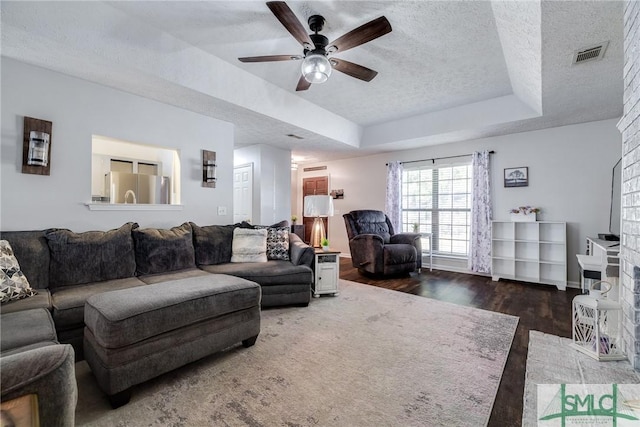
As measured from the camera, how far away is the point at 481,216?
4.80 metres

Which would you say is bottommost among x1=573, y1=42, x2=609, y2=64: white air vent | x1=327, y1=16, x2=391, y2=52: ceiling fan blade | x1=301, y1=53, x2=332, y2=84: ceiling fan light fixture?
x1=301, y1=53, x2=332, y2=84: ceiling fan light fixture

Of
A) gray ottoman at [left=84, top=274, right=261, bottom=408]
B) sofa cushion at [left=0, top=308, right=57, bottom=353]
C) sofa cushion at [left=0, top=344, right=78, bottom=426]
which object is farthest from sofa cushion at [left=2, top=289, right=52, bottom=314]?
sofa cushion at [left=0, top=344, right=78, bottom=426]

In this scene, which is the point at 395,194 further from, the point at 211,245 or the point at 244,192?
the point at 211,245

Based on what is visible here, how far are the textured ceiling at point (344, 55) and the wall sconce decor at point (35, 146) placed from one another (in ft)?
1.78

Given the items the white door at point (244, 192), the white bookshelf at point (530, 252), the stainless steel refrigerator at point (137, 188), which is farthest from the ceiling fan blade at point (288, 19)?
the white bookshelf at point (530, 252)

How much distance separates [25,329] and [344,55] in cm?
332

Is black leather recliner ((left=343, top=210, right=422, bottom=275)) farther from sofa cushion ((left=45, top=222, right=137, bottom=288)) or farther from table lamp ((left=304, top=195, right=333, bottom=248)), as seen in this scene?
sofa cushion ((left=45, top=222, right=137, bottom=288))

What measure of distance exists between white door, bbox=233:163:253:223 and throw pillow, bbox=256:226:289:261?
72.0 inches

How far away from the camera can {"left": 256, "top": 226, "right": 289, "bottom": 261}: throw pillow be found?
11.7 feet

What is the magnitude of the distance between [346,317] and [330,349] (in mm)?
688

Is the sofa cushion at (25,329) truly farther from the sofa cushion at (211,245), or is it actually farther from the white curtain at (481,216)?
the white curtain at (481,216)

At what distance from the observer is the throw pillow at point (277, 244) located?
11.7 feet

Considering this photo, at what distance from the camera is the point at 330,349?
223cm

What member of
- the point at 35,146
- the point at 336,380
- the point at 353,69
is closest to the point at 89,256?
the point at 35,146
